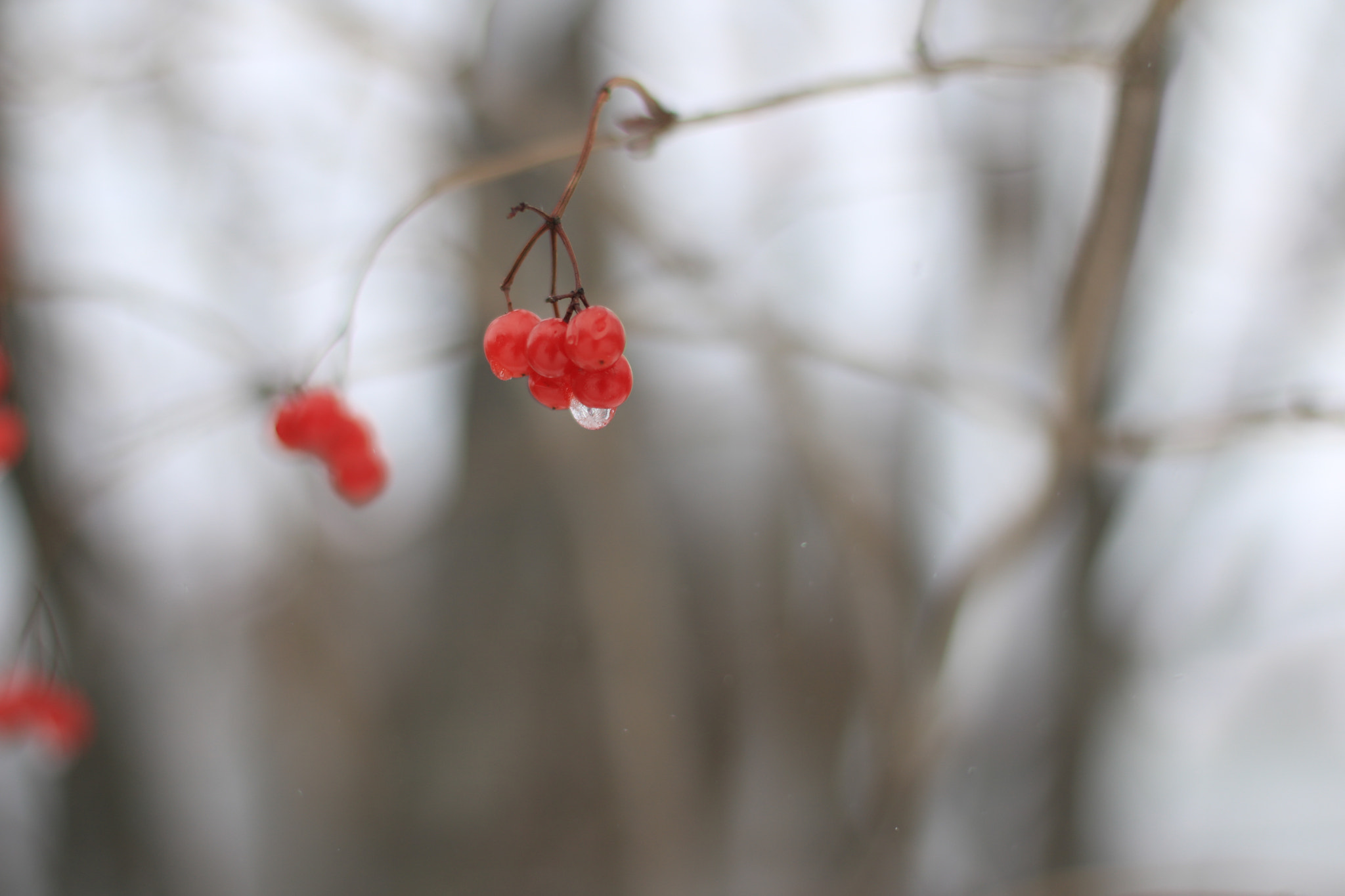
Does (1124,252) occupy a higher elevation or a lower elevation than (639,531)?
lower

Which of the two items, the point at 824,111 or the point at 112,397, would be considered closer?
the point at 824,111

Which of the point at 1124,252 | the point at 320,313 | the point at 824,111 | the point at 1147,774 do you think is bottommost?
the point at 1147,774

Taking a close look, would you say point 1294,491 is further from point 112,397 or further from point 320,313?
point 112,397

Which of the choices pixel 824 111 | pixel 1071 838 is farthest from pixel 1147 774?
pixel 824 111

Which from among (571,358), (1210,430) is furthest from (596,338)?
(1210,430)

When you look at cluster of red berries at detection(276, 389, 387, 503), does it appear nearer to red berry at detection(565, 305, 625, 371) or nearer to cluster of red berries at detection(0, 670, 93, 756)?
red berry at detection(565, 305, 625, 371)

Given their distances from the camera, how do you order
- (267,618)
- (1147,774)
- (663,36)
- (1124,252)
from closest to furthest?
1. (1124,252)
2. (663,36)
3. (1147,774)
4. (267,618)

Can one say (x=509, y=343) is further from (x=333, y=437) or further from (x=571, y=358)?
(x=333, y=437)
